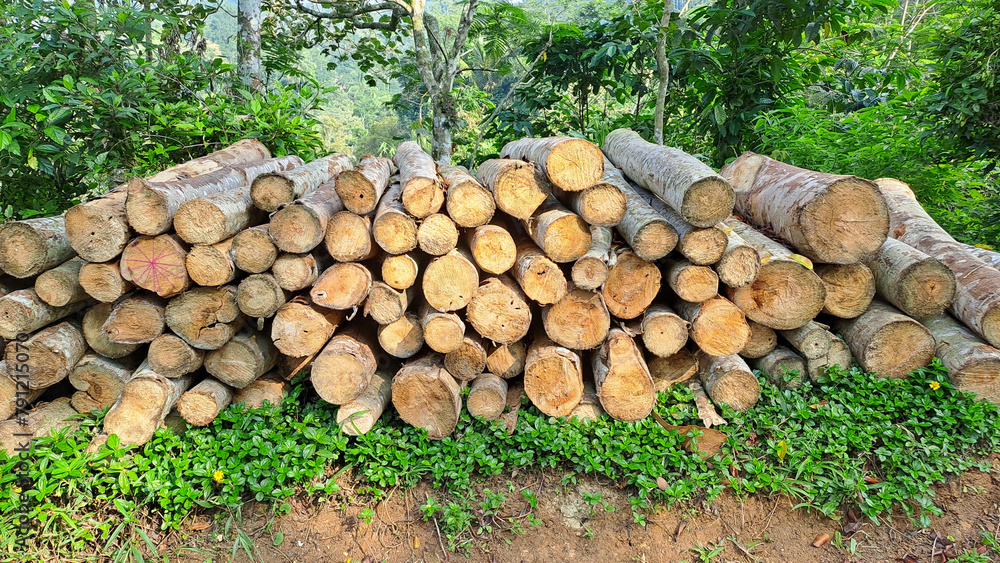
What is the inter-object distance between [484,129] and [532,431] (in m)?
5.03

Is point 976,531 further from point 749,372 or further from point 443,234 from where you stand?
point 443,234

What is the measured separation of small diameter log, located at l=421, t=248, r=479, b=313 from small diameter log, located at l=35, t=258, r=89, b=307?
2112 mm

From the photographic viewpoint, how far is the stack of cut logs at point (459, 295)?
3.19 metres

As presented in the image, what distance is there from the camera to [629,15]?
21.2 feet

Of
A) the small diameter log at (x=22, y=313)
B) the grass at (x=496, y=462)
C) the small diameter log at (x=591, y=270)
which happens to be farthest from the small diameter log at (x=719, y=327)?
the small diameter log at (x=22, y=313)

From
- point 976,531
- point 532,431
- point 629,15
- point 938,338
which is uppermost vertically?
point 629,15

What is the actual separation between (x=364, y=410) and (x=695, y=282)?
2160 mm

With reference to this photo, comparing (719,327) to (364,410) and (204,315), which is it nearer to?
(364,410)

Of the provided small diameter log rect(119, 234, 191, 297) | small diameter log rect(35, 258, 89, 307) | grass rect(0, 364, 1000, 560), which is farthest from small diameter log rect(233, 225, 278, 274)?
small diameter log rect(35, 258, 89, 307)

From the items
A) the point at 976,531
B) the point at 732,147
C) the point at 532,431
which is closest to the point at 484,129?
the point at 732,147

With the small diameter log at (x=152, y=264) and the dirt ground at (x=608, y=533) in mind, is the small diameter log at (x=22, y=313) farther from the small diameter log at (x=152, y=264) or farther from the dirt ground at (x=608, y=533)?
the dirt ground at (x=608, y=533)

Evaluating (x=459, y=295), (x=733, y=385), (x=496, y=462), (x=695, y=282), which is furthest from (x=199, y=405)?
(x=733, y=385)

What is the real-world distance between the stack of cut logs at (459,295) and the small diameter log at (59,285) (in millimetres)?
12

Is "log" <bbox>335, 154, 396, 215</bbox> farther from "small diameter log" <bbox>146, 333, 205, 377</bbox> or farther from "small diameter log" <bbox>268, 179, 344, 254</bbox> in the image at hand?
"small diameter log" <bbox>146, 333, 205, 377</bbox>
